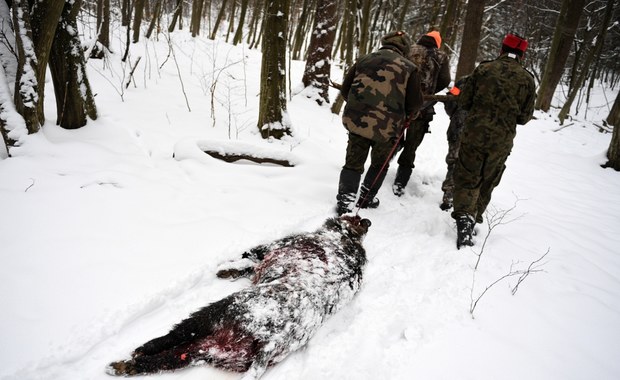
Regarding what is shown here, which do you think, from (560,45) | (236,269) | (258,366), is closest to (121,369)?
(258,366)

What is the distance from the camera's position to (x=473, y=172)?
330 cm

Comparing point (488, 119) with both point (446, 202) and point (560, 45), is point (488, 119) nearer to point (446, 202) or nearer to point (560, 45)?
point (446, 202)

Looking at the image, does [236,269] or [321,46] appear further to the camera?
[321,46]

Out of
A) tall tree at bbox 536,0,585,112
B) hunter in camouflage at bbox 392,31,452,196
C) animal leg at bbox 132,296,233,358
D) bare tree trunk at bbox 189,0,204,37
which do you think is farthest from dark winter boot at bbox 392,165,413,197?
bare tree trunk at bbox 189,0,204,37

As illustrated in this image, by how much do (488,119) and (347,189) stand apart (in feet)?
5.30

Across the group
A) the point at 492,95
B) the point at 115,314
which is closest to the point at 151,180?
the point at 115,314

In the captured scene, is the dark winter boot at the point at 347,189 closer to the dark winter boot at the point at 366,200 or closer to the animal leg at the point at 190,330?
the dark winter boot at the point at 366,200

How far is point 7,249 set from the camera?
6.47ft

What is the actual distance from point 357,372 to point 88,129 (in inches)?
151

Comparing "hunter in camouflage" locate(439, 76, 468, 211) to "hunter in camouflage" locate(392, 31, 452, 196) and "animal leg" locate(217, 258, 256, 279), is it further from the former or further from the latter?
"animal leg" locate(217, 258, 256, 279)

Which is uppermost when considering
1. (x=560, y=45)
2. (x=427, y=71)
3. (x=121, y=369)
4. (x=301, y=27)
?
(x=560, y=45)

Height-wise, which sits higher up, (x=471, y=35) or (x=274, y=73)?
(x=471, y=35)

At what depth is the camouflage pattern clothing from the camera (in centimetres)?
307

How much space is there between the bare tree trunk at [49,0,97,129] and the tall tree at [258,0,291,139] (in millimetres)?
2219
